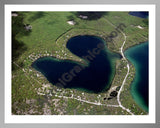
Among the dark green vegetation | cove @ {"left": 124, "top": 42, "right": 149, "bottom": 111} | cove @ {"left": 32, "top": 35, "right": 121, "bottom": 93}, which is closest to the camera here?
the dark green vegetation

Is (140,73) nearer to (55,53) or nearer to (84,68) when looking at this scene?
(84,68)

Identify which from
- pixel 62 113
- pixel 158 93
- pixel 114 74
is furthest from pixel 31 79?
pixel 158 93

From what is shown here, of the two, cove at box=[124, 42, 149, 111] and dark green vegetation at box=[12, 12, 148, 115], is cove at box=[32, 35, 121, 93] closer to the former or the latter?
dark green vegetation at box=[12, 12, 148, 115]

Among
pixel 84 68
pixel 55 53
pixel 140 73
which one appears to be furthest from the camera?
pixel 55 53

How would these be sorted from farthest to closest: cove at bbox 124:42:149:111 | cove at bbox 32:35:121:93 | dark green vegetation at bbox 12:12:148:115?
cove at bbox 32:35:121:93, cove at bbox 124:42:149:111, dark green vegetation at bbox 12:12:148:115

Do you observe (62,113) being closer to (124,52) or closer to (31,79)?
(31,79)

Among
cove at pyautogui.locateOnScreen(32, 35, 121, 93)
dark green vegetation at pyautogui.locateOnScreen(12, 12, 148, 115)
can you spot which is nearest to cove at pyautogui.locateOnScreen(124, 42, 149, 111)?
dark green vegetation at pyautogui.locateOnScreen(12, 12, 148, 115)

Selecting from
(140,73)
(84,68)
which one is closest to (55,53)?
(84,68)
